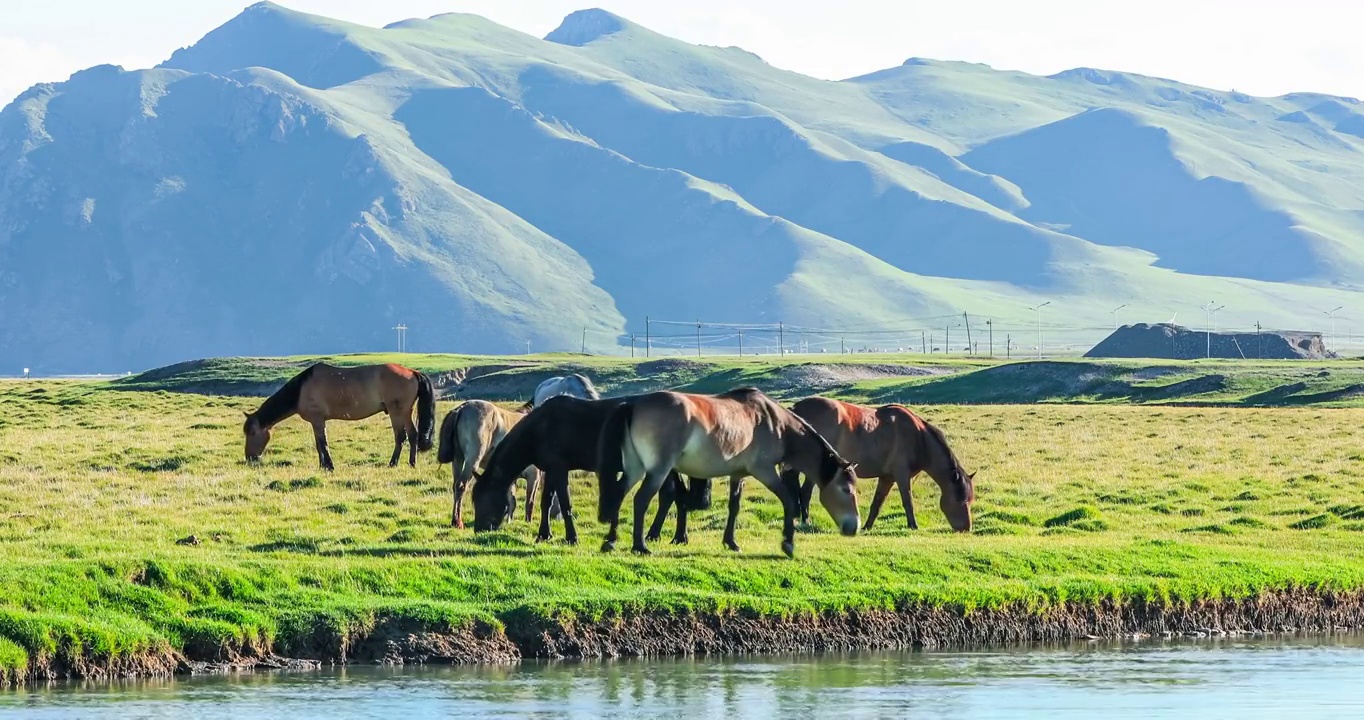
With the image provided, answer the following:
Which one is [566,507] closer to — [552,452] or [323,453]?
[552,452]

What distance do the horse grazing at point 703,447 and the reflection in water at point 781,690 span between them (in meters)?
3.18

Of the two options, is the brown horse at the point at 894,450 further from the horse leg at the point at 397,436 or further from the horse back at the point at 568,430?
the horse leg at the point at 397,436

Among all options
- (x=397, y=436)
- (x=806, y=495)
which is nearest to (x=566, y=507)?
(x=806, y=495)

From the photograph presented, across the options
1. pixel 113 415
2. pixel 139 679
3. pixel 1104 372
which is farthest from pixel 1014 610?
pixel 1104 372

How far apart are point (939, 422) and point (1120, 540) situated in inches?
1056

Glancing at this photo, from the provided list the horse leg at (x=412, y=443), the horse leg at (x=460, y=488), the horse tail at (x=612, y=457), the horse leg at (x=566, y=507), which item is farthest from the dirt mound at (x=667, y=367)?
the horse tail at (x=612, y=457)

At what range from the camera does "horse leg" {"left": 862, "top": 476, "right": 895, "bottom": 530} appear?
29.1m

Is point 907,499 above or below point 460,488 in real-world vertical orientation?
below

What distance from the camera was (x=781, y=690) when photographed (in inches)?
768

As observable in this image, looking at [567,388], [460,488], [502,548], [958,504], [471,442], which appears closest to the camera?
[502,548]

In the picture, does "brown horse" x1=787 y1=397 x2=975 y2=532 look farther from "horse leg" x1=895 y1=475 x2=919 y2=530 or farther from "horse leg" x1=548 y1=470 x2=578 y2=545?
"horse leg" x1=548 y1=470 x2=578 y2=545

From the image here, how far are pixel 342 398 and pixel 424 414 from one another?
91.2 inches

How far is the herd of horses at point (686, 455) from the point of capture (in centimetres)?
2388

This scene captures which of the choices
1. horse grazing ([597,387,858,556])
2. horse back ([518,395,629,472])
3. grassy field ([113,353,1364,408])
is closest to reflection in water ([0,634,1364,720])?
horse grazing ([597,387,858,556])
